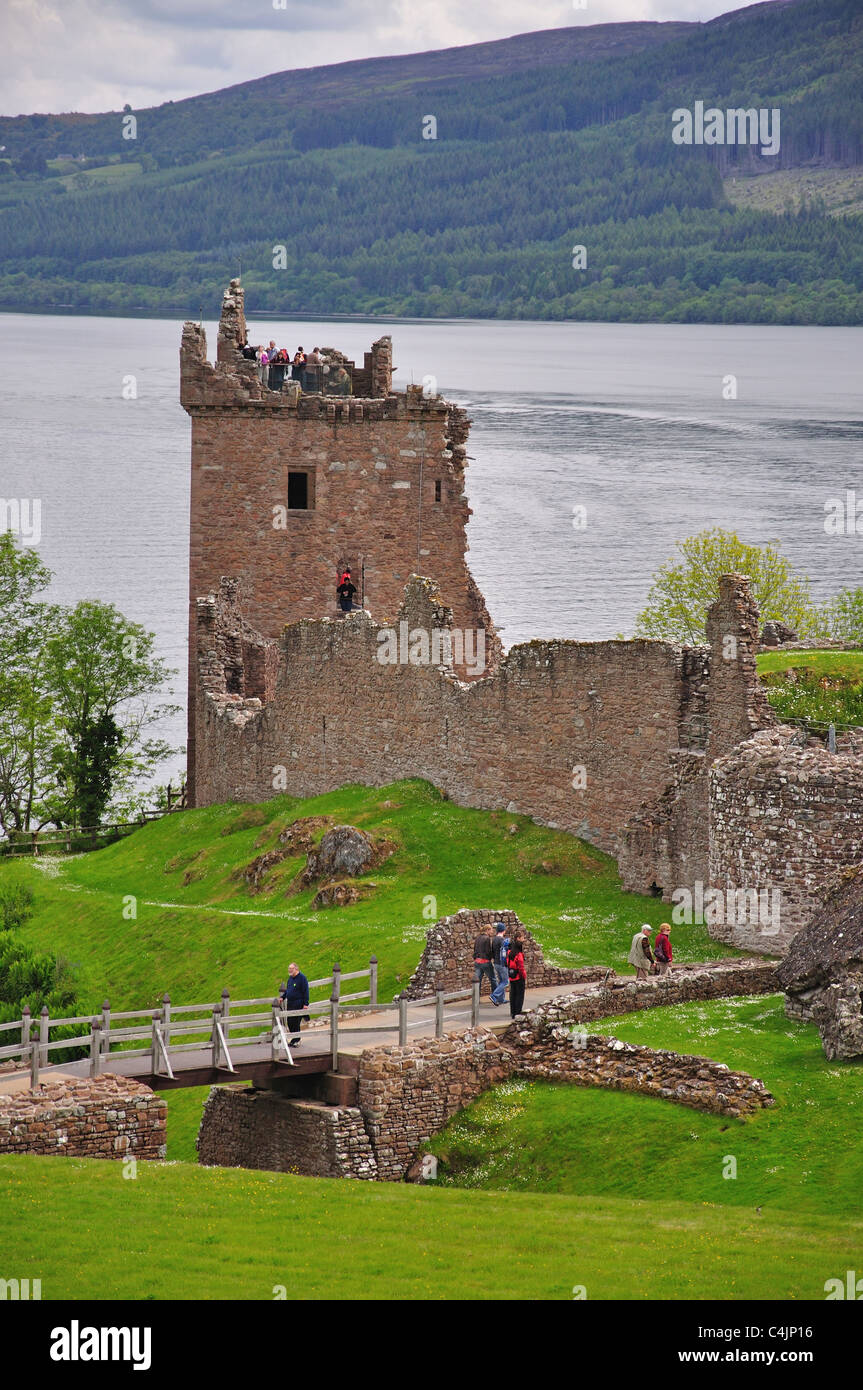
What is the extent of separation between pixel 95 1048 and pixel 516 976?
7.09 meters

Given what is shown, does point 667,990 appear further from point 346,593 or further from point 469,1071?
point 346,593

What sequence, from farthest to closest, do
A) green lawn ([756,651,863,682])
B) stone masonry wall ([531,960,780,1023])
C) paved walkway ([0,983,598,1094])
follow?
1. green lawn ([756,651,863,682])
2. stone masonry wall ([531,960,780,1023])
3. paved walkway ([0,983,598,1094])

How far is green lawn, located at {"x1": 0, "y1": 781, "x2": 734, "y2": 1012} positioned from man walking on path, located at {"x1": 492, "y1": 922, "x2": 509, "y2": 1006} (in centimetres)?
274

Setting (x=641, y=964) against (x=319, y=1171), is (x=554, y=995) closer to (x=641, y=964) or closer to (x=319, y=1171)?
(x=641, y=964)

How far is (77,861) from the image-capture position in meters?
58.9

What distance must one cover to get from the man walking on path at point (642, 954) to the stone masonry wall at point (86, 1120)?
8926 mm

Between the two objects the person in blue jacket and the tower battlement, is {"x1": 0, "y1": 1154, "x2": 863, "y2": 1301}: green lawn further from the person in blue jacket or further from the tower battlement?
the tower battlement

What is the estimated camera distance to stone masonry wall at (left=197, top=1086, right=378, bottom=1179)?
31.0 metres

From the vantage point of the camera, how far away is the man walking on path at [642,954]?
116ft

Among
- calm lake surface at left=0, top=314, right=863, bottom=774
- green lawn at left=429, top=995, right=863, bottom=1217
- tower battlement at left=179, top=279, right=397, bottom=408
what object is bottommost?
green lawn at left=429, top=995, right=863, bottom=1217

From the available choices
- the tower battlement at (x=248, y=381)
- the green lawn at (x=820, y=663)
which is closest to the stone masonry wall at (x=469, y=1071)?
the green lawn at (x=820, y=663)

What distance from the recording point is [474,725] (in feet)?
155

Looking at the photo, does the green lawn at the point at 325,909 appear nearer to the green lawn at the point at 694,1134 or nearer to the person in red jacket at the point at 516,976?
the person in red jacket at the point at 516,976

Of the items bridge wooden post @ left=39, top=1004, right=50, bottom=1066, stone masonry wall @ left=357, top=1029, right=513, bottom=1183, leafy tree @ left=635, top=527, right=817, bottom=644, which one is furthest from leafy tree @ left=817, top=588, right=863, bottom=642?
Answer: bridge wooden post @ left=39, top=1004, right=50, bottom=1066
